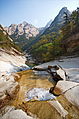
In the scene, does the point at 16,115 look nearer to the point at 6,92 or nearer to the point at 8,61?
the point at 6,92

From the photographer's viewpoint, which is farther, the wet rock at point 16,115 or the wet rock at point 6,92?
the wet rock at point 6,92

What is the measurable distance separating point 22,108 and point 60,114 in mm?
2722

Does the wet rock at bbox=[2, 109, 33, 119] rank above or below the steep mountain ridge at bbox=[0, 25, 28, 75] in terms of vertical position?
below

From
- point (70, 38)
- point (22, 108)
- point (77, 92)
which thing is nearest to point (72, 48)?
point (70, 38)

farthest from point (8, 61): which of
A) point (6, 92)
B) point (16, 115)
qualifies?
point (16, 115)

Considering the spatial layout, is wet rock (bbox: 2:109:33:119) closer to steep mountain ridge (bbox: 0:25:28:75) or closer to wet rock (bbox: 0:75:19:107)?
wet rock (bbox: 0:75:19:107)

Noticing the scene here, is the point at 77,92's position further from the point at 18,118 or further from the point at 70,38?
the point at 70,38

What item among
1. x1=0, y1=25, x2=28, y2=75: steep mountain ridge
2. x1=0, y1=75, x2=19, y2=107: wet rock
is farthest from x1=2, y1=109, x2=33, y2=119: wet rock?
x1=0, y1=25, x2=28, y2=75: steep mountain ridge

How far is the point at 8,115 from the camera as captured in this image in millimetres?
6855

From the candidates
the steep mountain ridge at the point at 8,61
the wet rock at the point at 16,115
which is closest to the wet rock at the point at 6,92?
the wet rock at the point at 16,115

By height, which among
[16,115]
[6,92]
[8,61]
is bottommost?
[16,115]

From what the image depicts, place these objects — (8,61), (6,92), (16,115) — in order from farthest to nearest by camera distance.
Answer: (8,61) < (6,92) < (16,115)

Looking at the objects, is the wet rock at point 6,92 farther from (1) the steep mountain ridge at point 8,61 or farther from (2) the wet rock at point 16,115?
(1) the steep mountain ridge at point 8,61

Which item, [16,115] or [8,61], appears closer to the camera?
[16,115]
